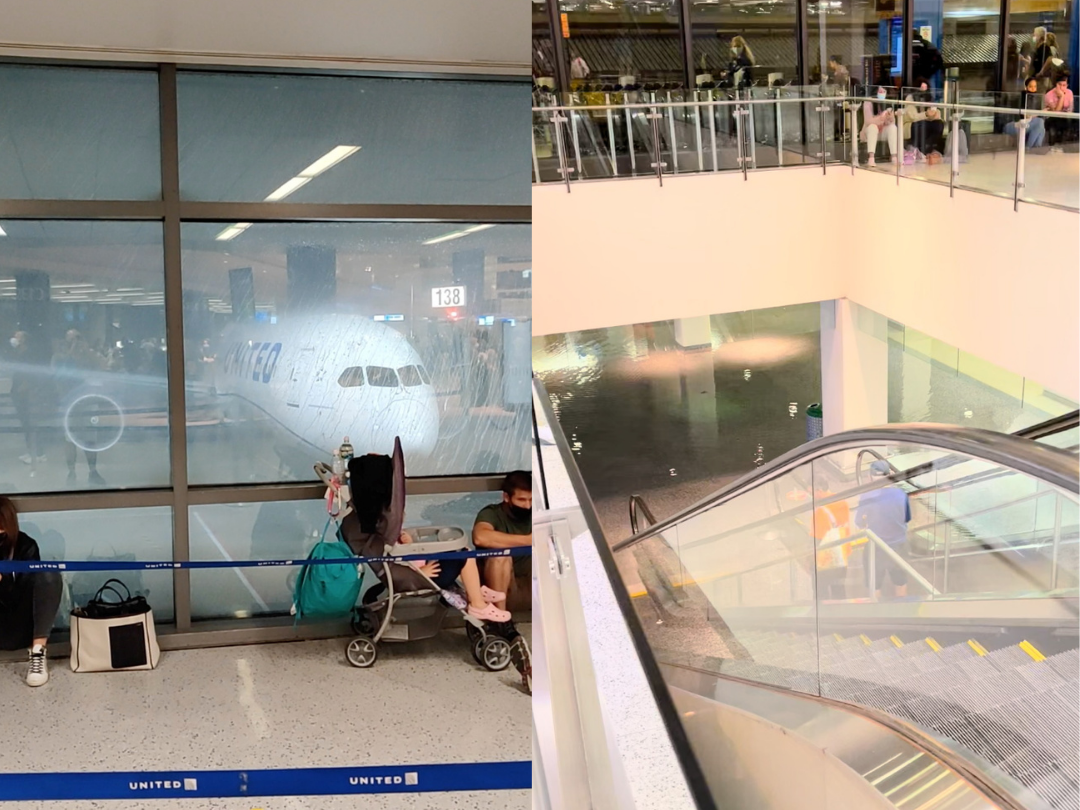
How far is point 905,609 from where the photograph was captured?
196 cm

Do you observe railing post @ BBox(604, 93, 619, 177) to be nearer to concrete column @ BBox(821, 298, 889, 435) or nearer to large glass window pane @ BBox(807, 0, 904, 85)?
large glass window pane @ BBox(807, 0, 904, 85)

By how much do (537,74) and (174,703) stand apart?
306 centimetres

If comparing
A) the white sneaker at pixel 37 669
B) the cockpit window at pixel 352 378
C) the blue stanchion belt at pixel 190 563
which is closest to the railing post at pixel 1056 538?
the blue stanchion belt at pixel 190 563

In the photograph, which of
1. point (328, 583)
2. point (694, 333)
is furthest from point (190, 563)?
point (694, 333)

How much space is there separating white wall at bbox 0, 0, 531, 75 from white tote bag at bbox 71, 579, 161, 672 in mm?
2430

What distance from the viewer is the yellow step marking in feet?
5.43

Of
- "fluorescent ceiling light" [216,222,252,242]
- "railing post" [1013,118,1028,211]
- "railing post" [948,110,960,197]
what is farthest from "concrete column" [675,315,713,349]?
"fluorescent ceiling light" [216,222,252,242]

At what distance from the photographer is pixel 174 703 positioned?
4.11 metres

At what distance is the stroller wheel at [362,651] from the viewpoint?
440 centimetres

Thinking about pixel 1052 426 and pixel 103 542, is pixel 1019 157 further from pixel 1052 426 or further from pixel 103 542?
pixel 103 542

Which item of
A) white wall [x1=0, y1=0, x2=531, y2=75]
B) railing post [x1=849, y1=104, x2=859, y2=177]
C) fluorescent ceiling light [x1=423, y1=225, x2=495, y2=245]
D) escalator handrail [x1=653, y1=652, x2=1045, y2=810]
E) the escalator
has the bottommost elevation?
escalator handrail [x1=653, y1=652, x2=1045, y2=810]

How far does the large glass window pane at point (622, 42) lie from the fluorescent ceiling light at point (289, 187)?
2.33 meters

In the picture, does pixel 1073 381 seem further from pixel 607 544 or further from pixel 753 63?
pixel 607 544

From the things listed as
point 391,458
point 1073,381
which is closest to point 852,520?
point 1073,381
